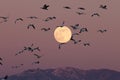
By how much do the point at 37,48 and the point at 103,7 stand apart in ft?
44.6

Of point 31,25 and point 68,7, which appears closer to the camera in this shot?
point 68,7

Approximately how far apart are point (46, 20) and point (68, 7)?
24.1 ft

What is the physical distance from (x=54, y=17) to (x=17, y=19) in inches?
219

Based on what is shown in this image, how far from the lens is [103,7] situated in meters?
61.9

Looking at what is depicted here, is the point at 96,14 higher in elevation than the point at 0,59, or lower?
higher

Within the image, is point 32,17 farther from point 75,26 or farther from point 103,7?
point 103,7

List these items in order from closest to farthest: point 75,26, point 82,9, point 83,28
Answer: point 82,9, point 75,26, point 83,28

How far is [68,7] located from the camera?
198 ft

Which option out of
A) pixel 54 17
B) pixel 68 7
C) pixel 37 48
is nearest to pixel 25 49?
pixel 37 48

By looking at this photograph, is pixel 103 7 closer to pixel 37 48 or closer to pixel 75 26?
pixel 75 26

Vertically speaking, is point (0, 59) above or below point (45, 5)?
below

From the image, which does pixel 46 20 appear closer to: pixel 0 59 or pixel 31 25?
pixel 31 25

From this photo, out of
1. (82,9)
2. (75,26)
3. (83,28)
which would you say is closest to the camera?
(82,9)

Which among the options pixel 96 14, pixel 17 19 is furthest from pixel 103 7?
pixel 17 19
